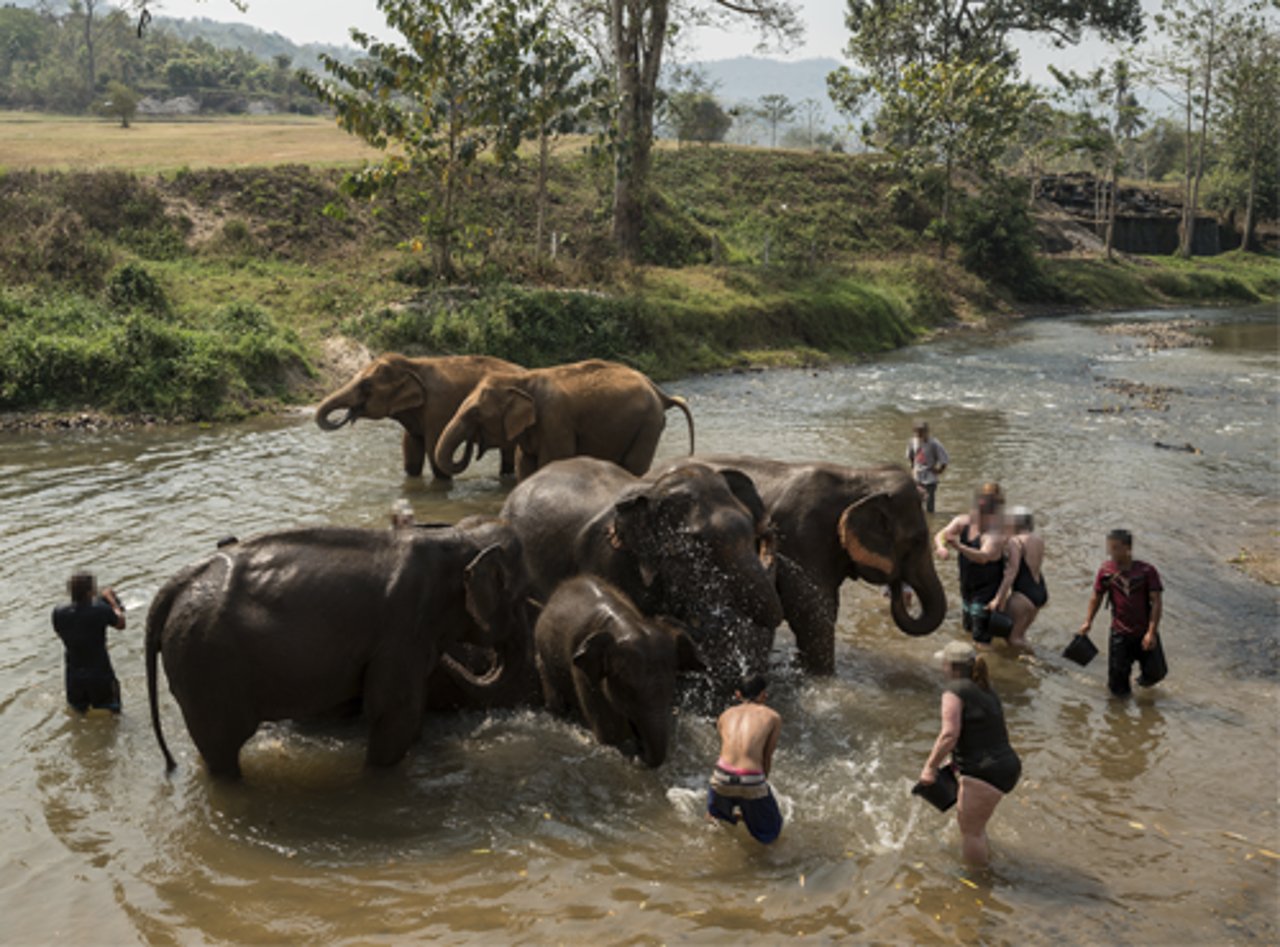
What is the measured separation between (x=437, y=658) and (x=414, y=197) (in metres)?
21.7

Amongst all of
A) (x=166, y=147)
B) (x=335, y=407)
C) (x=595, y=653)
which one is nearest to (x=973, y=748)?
(x=595, y=653)

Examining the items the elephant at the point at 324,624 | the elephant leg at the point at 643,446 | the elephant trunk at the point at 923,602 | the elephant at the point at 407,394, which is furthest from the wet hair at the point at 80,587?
the elephant leg at the point at 643,446

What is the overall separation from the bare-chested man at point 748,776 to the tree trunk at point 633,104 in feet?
88.2

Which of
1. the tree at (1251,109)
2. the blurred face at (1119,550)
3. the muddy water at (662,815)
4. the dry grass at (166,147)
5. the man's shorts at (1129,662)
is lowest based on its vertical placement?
the muddy water at (662,815)

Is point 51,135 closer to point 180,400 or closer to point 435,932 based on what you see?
point 180,400

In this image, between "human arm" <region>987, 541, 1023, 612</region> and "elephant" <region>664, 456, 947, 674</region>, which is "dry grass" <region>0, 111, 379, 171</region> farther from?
"human arm" <region>987, 541, 1023, 612</region>

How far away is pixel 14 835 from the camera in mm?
7047

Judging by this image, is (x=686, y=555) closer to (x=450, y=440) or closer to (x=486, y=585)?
(x=486, y=585)

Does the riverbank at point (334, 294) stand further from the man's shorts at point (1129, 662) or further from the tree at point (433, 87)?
the man's shorts at point (1129, 662)

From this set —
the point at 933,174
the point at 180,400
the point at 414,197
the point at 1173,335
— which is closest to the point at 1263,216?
the point at 933,174

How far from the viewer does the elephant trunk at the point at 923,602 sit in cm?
974

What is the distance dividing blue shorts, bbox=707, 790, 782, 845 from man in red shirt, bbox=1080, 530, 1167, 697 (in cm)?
372

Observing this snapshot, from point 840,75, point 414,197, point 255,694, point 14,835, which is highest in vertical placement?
point 840,75

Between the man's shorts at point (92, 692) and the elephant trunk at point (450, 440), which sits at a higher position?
the elephant trunk at point (450, 440)
